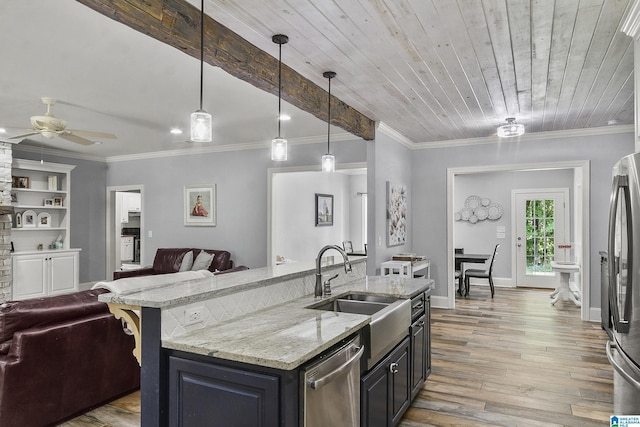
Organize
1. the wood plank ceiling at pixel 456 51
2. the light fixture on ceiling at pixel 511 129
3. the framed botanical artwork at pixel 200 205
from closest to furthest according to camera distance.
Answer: the wood plank ceiling at pixel 456 51
the light fixture on ceiling at pixel 511 129
the framed botanical artwork at pixel 200 205

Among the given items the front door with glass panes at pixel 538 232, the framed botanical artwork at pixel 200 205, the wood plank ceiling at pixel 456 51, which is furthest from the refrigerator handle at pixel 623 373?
the front door with glass panes at pixel 538 232

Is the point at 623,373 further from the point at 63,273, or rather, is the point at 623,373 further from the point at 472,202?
the point at 63,273

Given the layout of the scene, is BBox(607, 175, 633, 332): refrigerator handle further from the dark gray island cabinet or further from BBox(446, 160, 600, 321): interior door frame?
BBox(446, 160, 600, 321): interior door frame

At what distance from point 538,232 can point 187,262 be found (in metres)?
6.73

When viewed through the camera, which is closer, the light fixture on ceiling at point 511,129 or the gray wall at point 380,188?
the light fixture on ceiling at point 511,129

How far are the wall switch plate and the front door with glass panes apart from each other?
7.96m

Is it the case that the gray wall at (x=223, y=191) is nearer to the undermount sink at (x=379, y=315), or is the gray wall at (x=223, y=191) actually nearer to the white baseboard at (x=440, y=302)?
the white baseboard at (x=440, y=302)

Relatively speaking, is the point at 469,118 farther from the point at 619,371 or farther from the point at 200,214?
the point at 200,214

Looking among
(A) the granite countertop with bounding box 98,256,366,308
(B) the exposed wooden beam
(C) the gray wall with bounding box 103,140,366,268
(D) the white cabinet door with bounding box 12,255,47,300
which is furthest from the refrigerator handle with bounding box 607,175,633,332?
(D) the white cabinet door with bounding box 12,255,47,300

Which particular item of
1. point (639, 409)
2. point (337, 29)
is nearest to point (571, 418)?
point (639, 409)

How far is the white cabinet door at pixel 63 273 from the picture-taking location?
6.95 metres

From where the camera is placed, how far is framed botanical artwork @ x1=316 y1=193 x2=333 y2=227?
345 inches

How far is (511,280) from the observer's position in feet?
28.1

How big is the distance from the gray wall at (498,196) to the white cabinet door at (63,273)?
708 cm
